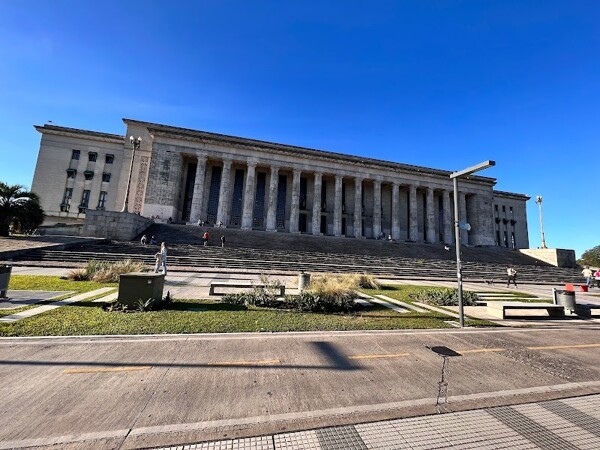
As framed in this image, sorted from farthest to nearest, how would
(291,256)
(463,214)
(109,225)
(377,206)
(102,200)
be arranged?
1. (463,214)
2. (377,206)
3. (102,200)
4. (109,225)
5. (291,256)

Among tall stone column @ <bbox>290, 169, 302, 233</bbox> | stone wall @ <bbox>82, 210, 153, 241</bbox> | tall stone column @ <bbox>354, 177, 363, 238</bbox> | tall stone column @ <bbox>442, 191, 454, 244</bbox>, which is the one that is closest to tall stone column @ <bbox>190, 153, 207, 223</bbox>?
stone wall @ <bbox>82, 210, 153, 241</bbox>

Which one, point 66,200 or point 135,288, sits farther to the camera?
point 66,200

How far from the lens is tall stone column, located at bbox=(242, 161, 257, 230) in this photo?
4434 cm

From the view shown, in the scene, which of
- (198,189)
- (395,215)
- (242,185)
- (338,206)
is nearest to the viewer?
(198,189)

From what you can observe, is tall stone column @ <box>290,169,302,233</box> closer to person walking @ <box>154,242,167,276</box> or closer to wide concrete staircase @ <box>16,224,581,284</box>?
wide concrete staircase @ <box>16,224,581,284</box>

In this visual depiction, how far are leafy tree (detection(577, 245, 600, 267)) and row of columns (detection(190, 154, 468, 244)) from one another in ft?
100

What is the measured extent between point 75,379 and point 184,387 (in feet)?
5.33

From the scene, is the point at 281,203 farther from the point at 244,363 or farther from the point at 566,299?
the point at 244,363

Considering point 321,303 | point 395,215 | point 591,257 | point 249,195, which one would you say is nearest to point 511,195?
point 591,257

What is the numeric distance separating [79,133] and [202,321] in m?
56.6

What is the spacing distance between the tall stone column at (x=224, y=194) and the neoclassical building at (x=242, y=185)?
16 cm

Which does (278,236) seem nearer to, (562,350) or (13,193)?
(13,193)

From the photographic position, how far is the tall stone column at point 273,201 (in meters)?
45.3

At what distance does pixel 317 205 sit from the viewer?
157 feet
